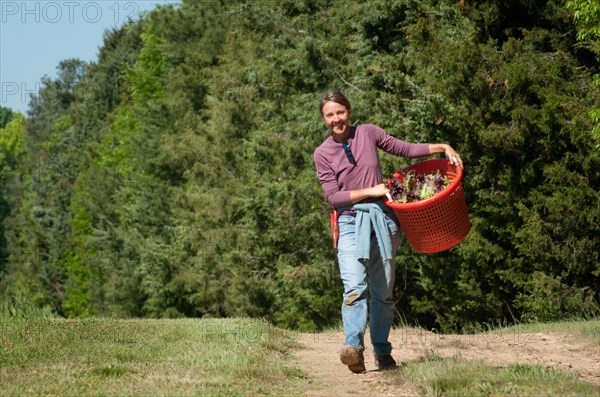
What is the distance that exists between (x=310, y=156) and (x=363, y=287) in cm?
2248

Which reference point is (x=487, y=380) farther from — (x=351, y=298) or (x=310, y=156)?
(x=310, y=156)

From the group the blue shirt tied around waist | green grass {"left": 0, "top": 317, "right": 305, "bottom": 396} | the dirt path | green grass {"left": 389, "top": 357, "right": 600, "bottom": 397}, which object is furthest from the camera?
the blue shirt tied around waist

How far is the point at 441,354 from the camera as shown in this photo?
33.7 feet

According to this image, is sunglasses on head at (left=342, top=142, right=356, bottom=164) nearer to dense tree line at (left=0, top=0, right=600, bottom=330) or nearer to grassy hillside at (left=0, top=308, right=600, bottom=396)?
grassy hillside at (left=0, top=308, right=600, bottom=396)

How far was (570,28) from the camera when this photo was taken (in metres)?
22.8

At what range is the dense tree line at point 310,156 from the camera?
2127cm

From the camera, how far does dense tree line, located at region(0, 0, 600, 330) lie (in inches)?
837

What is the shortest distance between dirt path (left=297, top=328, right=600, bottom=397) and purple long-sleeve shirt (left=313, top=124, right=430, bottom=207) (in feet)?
5.03

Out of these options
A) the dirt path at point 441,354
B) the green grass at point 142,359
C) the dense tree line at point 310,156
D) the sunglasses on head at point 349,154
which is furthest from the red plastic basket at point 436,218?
the dense tree line at point 310,156

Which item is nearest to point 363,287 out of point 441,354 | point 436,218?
point 436,218

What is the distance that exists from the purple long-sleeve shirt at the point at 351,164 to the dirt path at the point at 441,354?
1532mm

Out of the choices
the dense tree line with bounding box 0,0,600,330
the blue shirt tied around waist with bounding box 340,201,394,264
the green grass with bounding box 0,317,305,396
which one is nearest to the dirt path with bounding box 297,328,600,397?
the green grass with bounding box 0,317,305,396

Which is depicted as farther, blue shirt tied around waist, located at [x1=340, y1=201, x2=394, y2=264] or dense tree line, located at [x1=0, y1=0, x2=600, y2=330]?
dense tree line, located at [x1=0, y1=0, x2=600, y2=330]

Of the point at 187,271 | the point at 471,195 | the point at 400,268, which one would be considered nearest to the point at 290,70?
the point at 400,268
